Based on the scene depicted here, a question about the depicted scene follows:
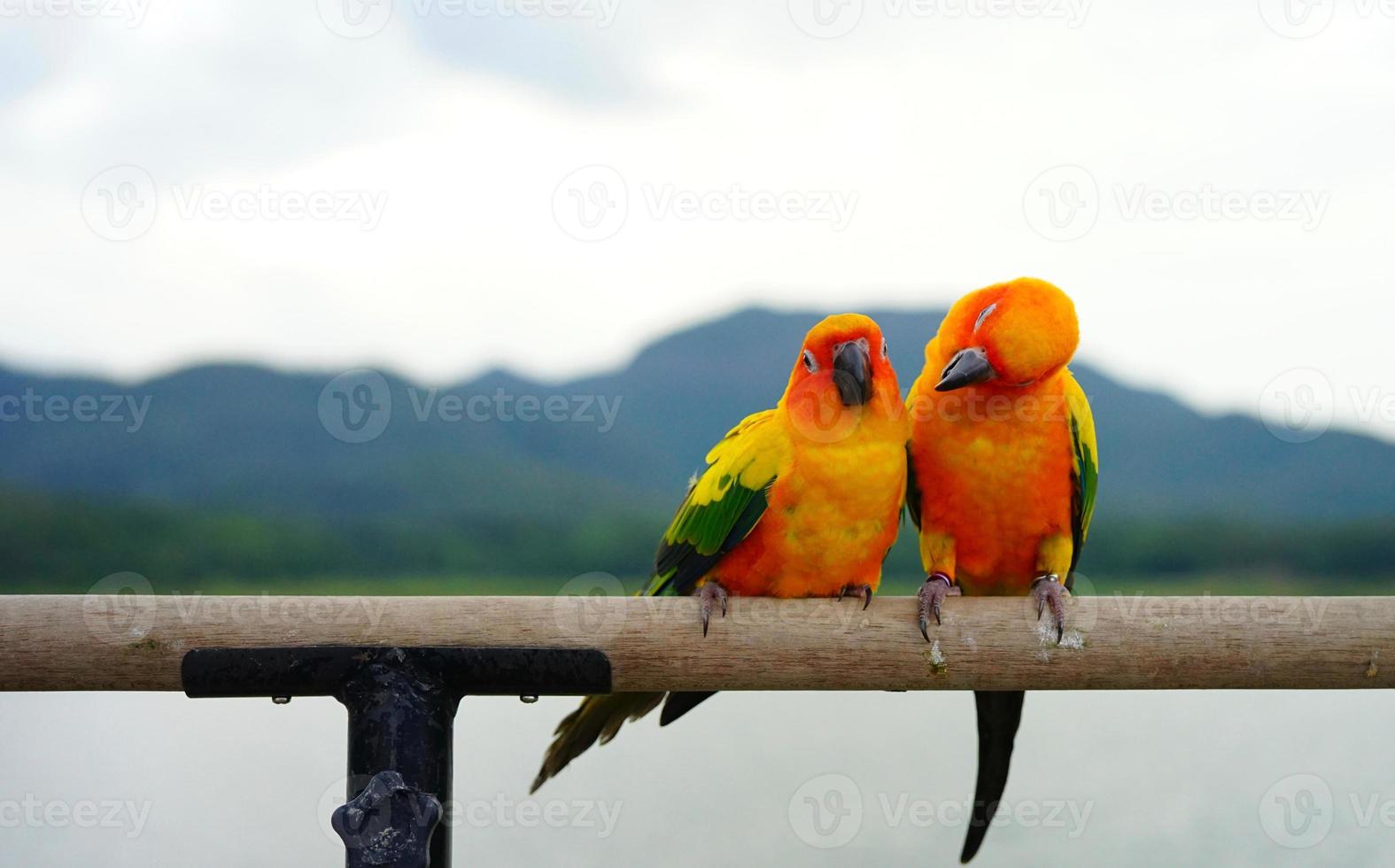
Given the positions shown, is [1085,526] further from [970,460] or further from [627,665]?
[627,665]

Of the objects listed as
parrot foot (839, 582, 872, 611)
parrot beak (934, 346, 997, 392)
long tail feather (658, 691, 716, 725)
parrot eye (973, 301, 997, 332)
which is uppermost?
parrot eye (973, 301, 997, 332)

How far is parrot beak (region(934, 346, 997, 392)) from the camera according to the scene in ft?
4.83

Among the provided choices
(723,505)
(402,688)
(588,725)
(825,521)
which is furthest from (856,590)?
(402,688)

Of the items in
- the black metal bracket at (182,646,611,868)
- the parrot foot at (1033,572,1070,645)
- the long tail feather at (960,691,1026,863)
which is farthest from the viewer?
the long tail feather at (960,691,1026,863)

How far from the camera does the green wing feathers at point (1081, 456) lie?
5.33 ft

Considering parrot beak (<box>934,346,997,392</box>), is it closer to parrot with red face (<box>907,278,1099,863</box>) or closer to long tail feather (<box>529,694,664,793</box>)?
parrot with red face (<box>907,278,1099,863</box>)

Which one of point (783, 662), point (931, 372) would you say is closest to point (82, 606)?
point (783, 662)

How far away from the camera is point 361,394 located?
1932 millimetres

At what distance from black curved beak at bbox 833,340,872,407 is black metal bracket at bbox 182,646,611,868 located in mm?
534

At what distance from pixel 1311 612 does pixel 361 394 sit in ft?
5.38

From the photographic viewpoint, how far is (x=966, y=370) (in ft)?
4.83

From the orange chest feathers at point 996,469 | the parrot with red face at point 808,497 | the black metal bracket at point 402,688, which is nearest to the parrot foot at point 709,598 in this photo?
the parrot with red face at point 808,497

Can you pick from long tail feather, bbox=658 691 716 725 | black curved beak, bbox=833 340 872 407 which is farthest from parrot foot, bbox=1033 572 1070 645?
long tail feather, bbox=658 691 716 725

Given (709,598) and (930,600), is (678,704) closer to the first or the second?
(709,598)
